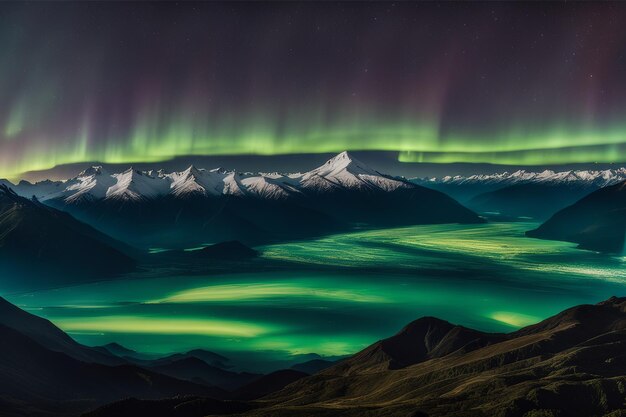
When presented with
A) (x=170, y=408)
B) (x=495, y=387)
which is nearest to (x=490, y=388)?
(x=495, y=387)

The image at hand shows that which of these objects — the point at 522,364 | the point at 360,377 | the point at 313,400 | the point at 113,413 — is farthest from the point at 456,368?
the point at 113,413

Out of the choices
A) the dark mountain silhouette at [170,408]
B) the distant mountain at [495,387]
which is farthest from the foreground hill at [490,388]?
the dark mountain silhouette at [170,408]

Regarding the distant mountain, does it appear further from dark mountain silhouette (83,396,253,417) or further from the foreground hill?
dark mountain silhouette (83,396,253,417)

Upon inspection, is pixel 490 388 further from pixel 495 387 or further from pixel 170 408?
pixel 170 408

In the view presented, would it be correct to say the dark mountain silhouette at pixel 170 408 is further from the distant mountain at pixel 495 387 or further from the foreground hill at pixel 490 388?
the distant mountain at pixel 495 387

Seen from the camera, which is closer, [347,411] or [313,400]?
[347,411]

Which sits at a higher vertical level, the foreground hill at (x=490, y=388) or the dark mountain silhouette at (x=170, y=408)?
the foreground hill at (x=490, y=388)

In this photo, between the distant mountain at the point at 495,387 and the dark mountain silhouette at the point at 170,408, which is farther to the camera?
the dark mountain silhouette at the point at 170,408

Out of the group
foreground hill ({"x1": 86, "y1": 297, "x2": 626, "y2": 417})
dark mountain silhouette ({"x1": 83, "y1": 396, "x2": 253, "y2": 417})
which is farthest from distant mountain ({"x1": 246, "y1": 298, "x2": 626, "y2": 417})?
dark mountain silhouette ({"x1": 83, "y1": 396, "x2": 253, "y2": 417})

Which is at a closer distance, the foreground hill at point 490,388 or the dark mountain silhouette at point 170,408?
the foreground hill at point 490,388

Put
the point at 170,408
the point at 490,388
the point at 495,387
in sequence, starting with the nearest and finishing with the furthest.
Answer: the point at 495,387
the point at 490,388
the point at 170,408

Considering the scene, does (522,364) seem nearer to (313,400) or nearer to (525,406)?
(525,406)
